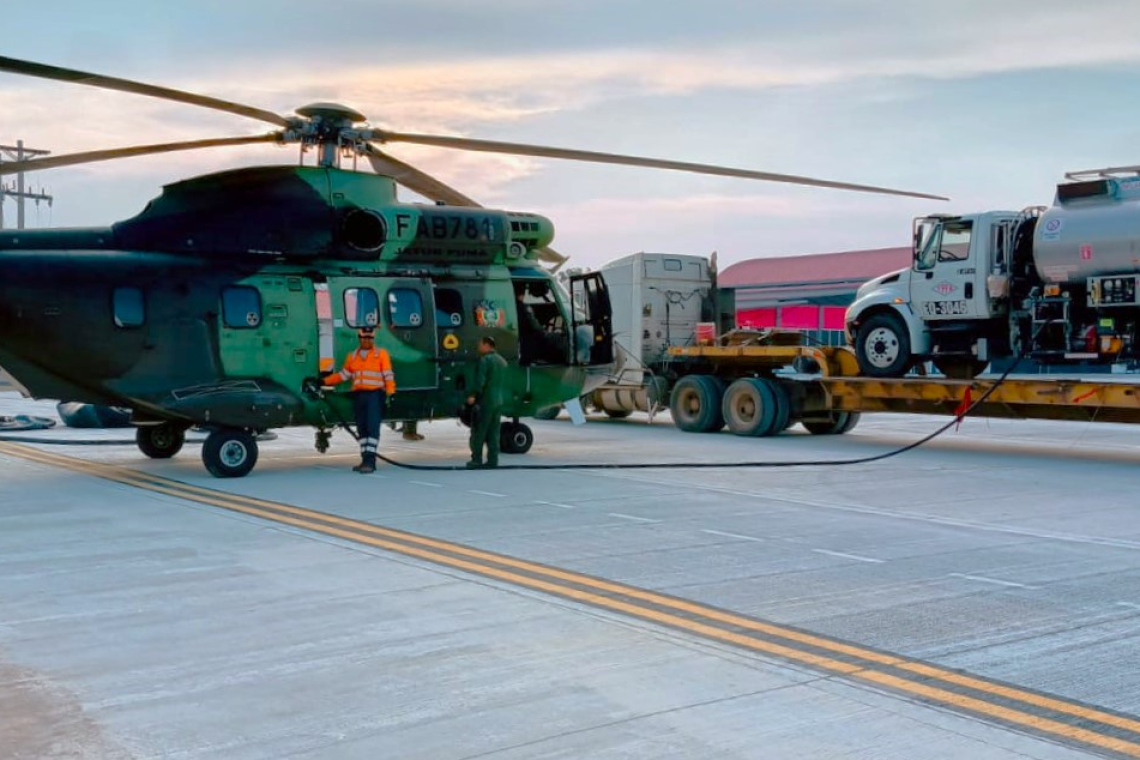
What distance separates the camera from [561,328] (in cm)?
1720

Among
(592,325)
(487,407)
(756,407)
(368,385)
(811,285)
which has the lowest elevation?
(756,407)

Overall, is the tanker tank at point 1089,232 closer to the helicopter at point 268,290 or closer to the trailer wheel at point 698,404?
the helicopter at point 268,290

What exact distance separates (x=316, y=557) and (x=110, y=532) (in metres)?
2.38

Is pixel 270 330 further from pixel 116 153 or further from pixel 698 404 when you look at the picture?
pixel 698 404

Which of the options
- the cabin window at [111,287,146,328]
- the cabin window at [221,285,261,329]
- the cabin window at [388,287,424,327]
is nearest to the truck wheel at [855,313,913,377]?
the cabin window at [388,287,424,327]

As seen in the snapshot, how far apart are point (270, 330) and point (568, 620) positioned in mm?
8877

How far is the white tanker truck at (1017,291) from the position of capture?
15.8m

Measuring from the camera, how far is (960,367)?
737 inches

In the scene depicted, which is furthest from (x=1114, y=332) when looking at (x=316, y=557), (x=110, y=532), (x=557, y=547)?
(x=110, y=532)

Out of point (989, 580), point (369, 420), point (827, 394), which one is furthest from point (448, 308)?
point (989, 580)

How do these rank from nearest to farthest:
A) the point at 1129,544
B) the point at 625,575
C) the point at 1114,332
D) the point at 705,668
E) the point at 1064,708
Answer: the point at 1064,708
the point at 705,668
the point at 625,575
the point at 1129,544
the point at 1114,332

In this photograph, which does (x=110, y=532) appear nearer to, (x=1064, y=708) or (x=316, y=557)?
(x=316, y=557)

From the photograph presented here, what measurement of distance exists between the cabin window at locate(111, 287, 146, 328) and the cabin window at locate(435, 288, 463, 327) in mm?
3807

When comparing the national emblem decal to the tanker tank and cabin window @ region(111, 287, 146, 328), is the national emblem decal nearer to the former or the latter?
cabin window @ region(111, 287, 146, 328)
